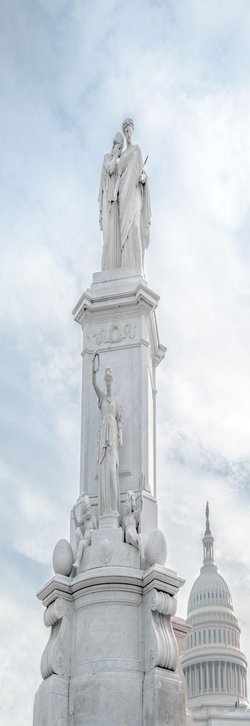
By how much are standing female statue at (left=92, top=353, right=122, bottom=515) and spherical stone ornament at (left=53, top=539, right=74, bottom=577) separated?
0.93 metres

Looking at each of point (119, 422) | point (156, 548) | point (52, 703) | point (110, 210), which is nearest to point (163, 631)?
point (156, 548)

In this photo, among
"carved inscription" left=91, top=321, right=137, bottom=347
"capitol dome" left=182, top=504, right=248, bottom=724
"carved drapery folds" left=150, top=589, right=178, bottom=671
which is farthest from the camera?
"capitol dome" left=182, top=504, right=248, bottom=724

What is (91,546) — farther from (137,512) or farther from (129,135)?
(129,135)

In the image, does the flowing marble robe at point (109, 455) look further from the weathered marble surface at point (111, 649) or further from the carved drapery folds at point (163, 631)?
the carved drapery folds at point (163, 631)

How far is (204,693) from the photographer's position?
380ft

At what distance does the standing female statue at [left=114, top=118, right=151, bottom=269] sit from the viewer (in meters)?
22.0

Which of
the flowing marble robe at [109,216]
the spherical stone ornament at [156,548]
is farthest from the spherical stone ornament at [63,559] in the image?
the flowing marble robe at [109,216]


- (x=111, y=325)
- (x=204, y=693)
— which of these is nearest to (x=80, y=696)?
(x=111, y=325)

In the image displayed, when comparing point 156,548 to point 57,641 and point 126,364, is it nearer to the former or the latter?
point 57,641

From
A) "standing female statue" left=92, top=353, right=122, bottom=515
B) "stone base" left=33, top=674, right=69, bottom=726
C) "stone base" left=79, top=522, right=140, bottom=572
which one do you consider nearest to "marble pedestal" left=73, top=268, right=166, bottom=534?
"standing female statue" left=92, top=353, right=122, bottom=515

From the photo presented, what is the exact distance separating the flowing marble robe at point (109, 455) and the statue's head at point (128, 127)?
23.3ft

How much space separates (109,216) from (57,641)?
9.84 m

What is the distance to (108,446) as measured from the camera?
18.8 metres

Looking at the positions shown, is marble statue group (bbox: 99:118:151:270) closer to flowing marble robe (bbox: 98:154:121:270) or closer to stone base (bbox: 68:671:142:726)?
flowing marble robe (bbox: 98:154:121:270)
